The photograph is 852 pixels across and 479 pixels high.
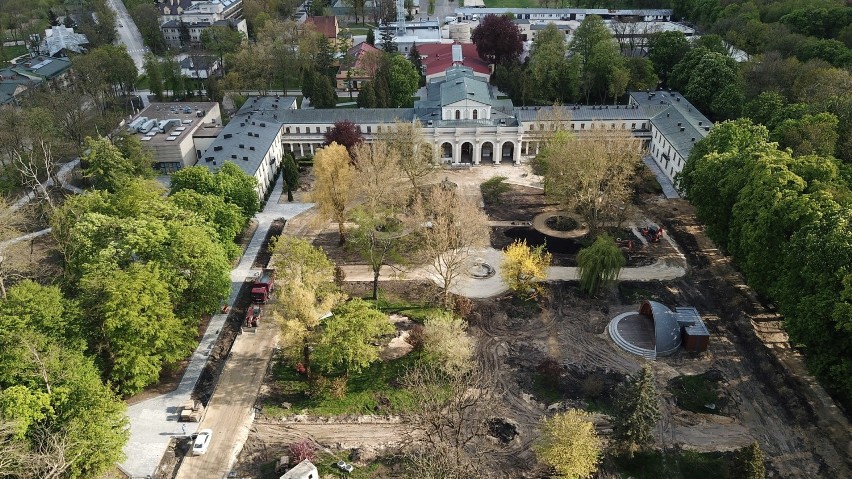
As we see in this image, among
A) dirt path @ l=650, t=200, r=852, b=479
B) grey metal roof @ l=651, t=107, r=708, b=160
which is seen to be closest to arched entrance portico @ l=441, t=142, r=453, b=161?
grey metal roof @ l=651, t=107, r=708, b=160

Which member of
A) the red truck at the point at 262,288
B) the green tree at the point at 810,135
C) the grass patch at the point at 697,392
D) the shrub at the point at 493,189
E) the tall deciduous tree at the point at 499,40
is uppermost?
the tall deciduous tree at the point at 499,40

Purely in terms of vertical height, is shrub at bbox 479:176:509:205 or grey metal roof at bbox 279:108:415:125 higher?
grey metal roof at bbox 279:108:415:125

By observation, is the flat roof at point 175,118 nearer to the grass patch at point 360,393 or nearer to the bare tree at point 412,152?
the bare tree at point 412,152

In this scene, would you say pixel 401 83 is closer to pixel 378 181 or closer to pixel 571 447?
pixel 378 181

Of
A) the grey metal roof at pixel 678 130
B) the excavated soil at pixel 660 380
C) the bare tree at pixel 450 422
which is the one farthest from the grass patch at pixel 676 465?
the grey metal roof at pixel 678 130

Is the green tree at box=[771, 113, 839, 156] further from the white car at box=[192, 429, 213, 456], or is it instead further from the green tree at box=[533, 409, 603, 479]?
the white car at box=[192, 429, 213, 456]

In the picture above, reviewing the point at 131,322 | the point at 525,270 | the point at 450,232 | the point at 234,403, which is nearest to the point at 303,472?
the point at 234,403

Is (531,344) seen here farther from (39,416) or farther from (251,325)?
(39,416)
